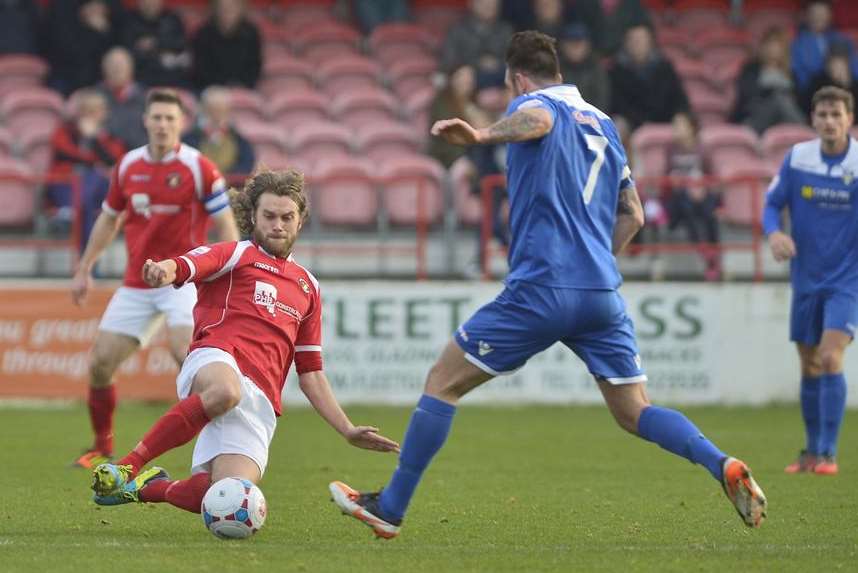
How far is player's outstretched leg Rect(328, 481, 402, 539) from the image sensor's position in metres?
6.80

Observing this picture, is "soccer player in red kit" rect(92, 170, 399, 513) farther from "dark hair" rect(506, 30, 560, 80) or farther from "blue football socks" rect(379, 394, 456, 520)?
"dark hair" rect(506, 30, 560, 80)

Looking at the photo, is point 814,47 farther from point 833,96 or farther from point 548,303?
point 548,303

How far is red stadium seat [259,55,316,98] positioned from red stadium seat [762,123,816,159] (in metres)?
5.71

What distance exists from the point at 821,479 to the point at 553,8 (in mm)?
9789

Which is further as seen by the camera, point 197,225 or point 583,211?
point 197,225

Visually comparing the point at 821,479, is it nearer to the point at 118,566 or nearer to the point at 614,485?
the point at 614,485

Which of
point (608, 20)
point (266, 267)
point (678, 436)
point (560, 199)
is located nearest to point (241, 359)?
point (266, 267)

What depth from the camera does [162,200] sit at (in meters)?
10.5

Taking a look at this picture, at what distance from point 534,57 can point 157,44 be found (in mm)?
12029

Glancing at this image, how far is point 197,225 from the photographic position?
420 inches

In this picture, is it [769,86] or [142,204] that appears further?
[769,86]

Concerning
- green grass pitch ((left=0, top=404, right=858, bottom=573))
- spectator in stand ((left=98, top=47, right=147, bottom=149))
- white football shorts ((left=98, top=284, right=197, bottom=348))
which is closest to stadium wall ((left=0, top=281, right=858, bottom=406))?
spectator in stand ((left=98, top=47, right=147, bottom=149))

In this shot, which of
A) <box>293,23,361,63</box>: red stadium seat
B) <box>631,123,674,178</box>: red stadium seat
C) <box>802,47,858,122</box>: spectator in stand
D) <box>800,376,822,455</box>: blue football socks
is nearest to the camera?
<box>800,376,822,455</box>: blue football socks

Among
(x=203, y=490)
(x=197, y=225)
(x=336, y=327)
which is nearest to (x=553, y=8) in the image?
(x=336, y=327)
